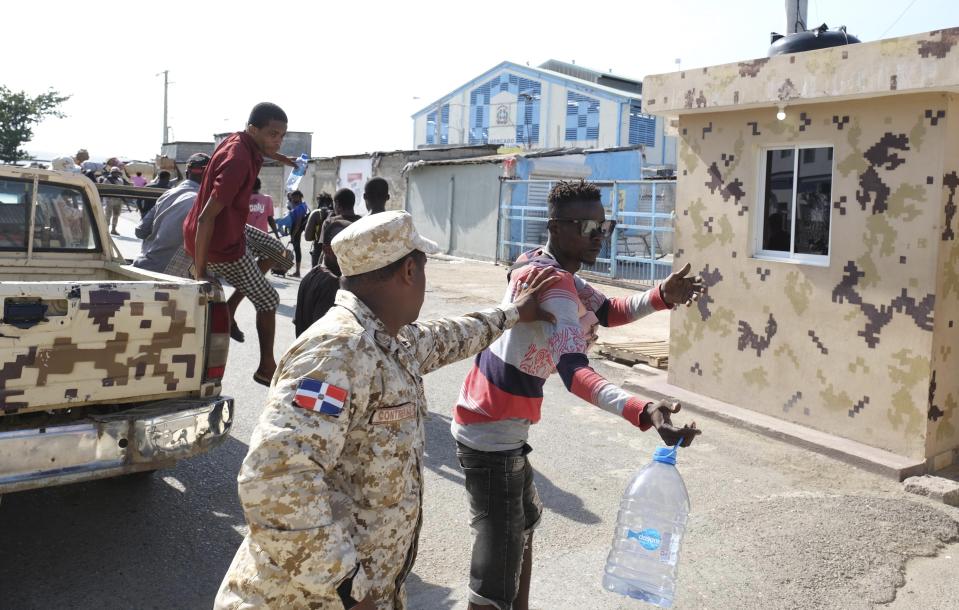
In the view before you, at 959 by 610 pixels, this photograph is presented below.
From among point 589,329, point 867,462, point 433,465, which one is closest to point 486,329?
point 589,329

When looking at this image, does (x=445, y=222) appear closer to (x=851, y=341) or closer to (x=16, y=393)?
(x=851, y=341)

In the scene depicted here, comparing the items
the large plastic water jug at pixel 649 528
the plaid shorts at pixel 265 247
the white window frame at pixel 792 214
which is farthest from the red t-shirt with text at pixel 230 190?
the white window frame at pixel 792 214

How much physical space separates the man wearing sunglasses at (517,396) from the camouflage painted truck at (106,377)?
1.69 m

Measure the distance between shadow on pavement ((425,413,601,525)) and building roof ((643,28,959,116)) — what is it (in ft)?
10.6

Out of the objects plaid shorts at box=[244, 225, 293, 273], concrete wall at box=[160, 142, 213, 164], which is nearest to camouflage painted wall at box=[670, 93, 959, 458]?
plaid shorts at box=[244, 225, 293, 273]

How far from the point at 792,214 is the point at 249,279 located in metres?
4.14

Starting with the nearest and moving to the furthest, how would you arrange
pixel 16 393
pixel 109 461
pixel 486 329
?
pixel 486 329 → pixel 16 393 → pixel 109 461

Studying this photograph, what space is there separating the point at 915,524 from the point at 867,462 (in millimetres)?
942

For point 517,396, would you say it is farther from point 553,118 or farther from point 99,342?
point 553,118

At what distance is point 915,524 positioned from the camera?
493 centimetres

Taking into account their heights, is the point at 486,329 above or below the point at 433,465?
above

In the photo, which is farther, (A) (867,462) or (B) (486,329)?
(A) (867,462)

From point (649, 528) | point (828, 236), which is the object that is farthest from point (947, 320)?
point (649, 528)

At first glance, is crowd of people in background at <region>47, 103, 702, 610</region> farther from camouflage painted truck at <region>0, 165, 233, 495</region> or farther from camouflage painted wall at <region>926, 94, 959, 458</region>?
camouflage painted wall at <region>926, 94, 959, 458</region>
